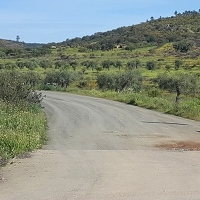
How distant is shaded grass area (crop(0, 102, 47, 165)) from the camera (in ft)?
41.0

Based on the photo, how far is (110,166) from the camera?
36.5ft

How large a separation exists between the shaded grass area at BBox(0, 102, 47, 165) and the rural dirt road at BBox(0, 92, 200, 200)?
1.25 feet

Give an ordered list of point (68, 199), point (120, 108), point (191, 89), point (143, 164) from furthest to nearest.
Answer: point (191, 89)
point (120, 108)
point (143, 164)
point (68, 199)

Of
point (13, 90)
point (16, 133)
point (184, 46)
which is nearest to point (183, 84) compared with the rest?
point (13, 90)

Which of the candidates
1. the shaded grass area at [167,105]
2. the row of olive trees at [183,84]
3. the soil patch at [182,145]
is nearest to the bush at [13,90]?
the shaded grass area at [167,105]

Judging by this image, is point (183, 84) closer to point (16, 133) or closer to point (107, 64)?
point (16, 133)

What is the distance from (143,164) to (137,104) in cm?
2041

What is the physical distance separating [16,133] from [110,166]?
Result: 405 centimetres

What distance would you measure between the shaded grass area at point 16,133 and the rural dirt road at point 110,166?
380mm

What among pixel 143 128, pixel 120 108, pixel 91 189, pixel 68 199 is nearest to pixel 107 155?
pixel 91 189

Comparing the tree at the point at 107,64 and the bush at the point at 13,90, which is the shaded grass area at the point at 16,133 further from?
the tree at the point at 107,64

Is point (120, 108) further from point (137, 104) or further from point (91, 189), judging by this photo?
point (91, 189)

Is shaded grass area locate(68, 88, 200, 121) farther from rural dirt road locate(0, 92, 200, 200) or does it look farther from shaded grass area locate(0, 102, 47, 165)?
shaded grass area locate(0, 102, 47, 165)

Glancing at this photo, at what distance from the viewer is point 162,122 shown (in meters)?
21.9
